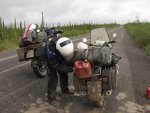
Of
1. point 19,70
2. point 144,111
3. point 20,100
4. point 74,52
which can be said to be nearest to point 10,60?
point 19,70

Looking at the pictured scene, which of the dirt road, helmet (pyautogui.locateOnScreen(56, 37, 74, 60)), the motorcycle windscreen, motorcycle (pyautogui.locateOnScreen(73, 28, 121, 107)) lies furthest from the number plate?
motorcycle (pyautogui.locateOnScreen(73, 28, 121, 107))

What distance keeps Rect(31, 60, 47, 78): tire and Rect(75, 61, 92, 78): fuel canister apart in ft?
11.5

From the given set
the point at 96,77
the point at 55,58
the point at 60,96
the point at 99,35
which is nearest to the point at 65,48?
the point at 55,58

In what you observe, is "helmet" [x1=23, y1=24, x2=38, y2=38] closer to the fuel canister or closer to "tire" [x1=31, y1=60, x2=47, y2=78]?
"tire" [x1=31, y1=60, x2=47, y2=78]

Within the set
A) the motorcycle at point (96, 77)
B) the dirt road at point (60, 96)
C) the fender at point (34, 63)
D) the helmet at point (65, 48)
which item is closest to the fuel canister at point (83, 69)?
the motorcycle at point (96, 77)

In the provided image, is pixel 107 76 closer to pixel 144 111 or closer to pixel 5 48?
pixel 144 111

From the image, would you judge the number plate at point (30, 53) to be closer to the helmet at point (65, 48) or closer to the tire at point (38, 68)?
the tire at point (38, 68)

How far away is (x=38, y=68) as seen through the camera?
33.8 ft

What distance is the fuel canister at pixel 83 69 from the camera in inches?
266

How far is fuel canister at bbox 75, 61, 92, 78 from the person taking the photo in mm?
6766

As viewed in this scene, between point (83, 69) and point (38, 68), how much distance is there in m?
3.77

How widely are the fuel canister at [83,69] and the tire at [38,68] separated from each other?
3.50 metres

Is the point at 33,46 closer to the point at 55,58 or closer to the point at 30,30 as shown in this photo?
the point at 30,30

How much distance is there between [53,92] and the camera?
7.87 metres
